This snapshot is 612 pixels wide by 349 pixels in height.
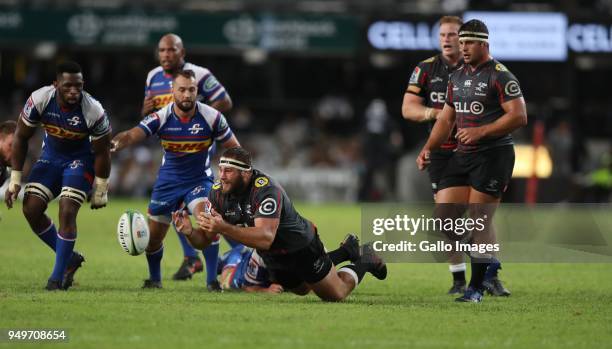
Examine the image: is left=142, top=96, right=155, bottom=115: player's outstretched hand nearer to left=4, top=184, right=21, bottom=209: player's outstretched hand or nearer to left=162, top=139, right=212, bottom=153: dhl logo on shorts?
left=162, top=139, right=212, bottom=153: dhl logo on shorts

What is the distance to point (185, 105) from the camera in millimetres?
10953

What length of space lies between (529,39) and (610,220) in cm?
1362

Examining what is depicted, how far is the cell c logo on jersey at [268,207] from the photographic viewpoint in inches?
375

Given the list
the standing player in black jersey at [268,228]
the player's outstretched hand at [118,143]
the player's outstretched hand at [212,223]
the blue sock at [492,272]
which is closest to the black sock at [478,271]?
the blue sock at [492,272]

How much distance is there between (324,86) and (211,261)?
66.4ft

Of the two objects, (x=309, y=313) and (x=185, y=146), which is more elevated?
(x=185, y=146)

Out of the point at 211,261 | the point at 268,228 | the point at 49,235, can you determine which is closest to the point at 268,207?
the point at 268,228

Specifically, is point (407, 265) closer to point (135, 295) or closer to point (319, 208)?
point (135, 295)

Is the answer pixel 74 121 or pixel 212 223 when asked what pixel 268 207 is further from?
pixel 74 121

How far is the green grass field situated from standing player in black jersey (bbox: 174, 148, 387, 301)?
226mm

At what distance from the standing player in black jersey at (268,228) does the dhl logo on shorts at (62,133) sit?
163 centimetres

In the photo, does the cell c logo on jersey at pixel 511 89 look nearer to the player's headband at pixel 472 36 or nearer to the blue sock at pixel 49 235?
the player's headband at pixel 472 36

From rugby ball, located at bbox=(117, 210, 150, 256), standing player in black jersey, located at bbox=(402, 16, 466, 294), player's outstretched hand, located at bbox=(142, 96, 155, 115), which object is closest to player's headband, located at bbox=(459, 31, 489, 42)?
standing player in black jersey, located at bbox=(402, 16, 466, 294)

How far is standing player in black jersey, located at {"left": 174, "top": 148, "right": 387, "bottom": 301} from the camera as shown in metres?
9.43
